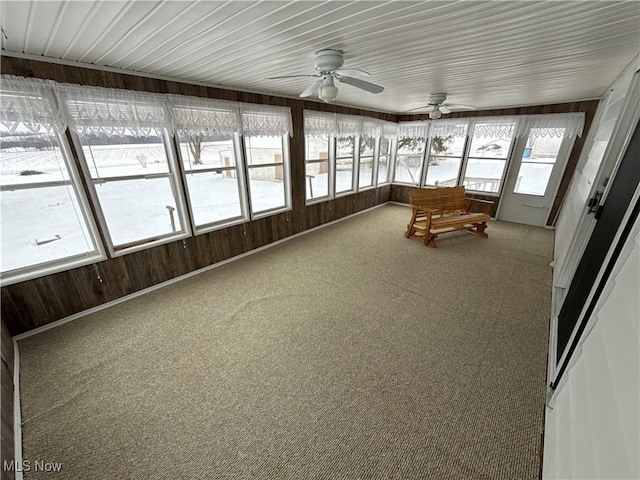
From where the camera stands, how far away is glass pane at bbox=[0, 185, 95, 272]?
1.95 meters

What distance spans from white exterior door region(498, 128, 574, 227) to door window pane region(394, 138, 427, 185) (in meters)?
1.75

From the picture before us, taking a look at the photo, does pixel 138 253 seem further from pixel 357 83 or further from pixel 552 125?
pixel 552 125

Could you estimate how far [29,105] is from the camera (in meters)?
1.79

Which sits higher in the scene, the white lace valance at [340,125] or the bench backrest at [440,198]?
the white lace valance at [340,125]

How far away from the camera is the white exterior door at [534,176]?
4273 millimetres

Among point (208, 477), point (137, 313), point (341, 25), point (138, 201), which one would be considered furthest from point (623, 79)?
point (137, 313)

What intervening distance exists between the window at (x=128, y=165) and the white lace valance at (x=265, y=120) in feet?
3.02

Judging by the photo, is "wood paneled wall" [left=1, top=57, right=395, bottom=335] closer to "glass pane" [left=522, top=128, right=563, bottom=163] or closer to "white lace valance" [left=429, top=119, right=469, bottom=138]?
"white lace valance" [left=429, top=119, right=469, bottom=138]

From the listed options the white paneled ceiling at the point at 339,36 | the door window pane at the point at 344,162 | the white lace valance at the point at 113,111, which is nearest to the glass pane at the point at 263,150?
the white paneled ceiling at the point at 339,36

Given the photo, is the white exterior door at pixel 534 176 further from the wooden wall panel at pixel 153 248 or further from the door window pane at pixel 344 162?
the door window pane at pixel 344 162

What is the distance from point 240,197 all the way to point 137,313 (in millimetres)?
1742

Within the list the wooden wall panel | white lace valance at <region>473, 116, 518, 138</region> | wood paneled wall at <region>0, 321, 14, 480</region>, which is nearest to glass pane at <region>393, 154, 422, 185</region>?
white lace valance at <region>473, 116, 518, 138</region>

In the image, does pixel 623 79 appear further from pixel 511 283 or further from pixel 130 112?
pixel 130 112

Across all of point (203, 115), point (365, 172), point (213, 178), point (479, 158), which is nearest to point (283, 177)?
point (213, 178)
